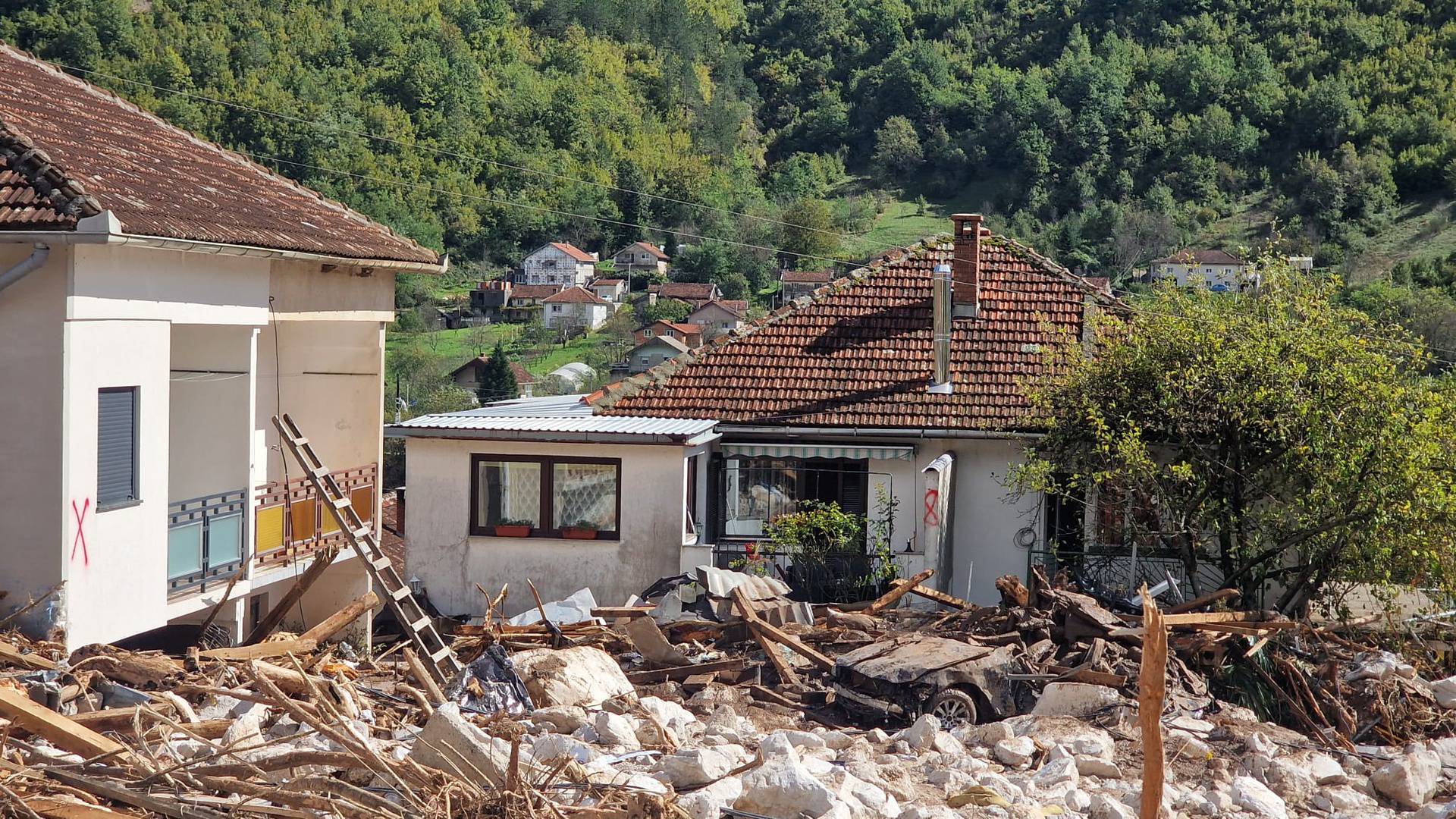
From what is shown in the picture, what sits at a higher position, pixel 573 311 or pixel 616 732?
pixel 573 311

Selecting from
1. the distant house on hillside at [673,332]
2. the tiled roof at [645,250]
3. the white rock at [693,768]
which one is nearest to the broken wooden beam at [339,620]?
the white rock at [693,768]

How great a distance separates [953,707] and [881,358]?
8.36 meters

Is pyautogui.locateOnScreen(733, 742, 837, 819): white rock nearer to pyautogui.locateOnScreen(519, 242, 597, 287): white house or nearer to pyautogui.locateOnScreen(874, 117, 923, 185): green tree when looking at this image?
pyautogui.locateOnScreen(519, 242, 597, 287): white house

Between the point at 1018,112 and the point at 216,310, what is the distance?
106 m

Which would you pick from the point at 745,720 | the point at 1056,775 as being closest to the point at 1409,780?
the point at 1056,775

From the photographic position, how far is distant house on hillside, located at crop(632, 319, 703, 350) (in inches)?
3039

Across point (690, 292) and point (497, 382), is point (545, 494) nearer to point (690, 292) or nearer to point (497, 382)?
point (497, 382)

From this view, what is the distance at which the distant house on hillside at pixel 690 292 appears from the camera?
320 feet

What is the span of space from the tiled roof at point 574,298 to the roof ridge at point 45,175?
85.0 m

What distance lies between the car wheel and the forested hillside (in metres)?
67.4

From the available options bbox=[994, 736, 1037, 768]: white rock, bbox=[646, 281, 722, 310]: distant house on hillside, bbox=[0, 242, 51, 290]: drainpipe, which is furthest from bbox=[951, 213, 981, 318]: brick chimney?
bbox=[646, 281, 722, 310]: distant house on hillside

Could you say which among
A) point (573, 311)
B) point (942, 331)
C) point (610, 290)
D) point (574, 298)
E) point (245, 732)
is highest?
point (610, 290)

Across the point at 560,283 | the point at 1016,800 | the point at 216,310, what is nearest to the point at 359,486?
the point at 216,310

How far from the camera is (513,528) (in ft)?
64.6
